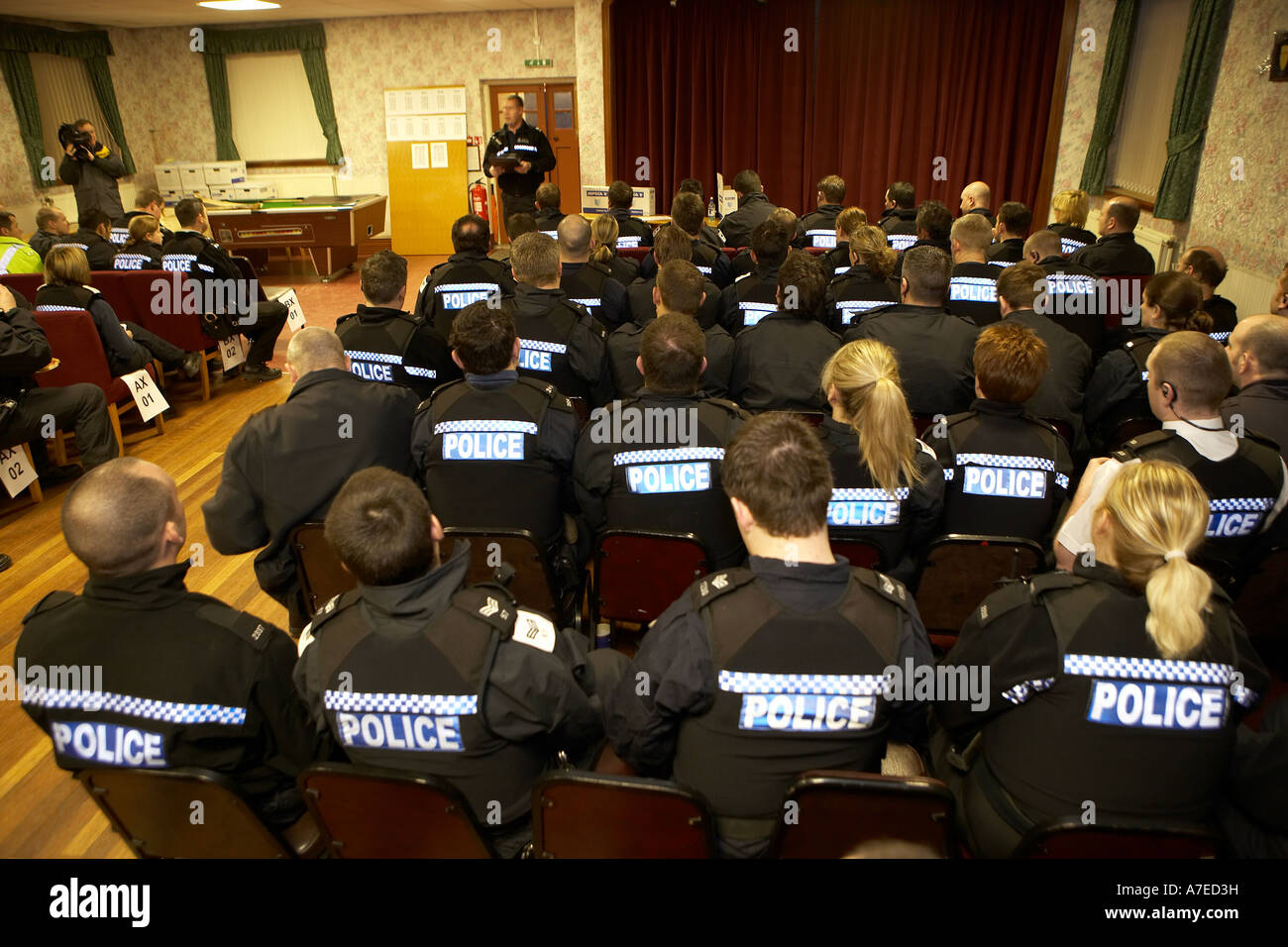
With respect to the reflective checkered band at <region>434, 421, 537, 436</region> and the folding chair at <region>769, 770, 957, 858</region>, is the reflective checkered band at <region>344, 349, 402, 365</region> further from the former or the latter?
the folding chair at <region>769, 770, 957, 858</region>

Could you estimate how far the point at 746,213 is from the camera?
22.2 ft

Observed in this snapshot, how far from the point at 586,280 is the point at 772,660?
3.71 m

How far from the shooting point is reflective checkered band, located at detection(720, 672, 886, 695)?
4.74 feet

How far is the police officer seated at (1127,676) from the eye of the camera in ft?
4.58

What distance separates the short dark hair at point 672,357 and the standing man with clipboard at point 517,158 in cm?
580

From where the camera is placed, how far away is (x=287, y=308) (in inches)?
241

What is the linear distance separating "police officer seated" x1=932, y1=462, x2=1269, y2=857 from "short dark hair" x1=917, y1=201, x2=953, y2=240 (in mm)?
4321

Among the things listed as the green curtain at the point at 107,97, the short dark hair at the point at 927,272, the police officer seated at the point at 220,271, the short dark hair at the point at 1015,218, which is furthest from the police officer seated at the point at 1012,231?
the green curtain at the point at 107,97

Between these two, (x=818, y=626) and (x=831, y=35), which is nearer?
(x=818, y=626)

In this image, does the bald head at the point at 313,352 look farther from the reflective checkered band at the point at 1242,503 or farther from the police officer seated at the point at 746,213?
the police officer seated at the point at 746,213

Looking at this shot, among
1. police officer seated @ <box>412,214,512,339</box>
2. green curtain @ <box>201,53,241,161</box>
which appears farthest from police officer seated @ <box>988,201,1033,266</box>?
green curtain @ <box>201,53,241,161</box>

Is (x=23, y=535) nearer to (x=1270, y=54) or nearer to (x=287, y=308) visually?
(x=287, y=308)

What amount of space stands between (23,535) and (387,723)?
352 cm
